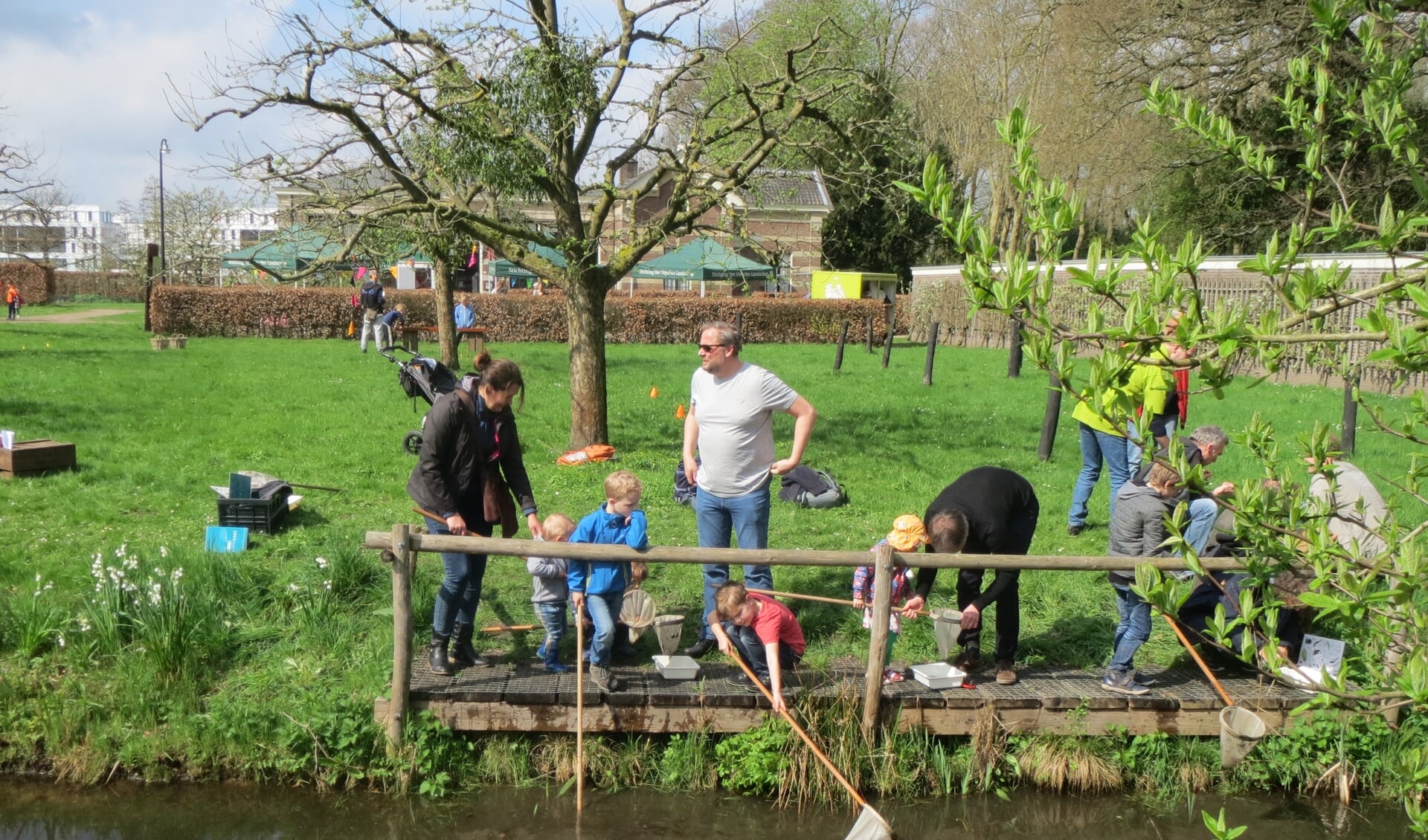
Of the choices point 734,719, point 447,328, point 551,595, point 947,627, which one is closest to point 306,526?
point 551,595

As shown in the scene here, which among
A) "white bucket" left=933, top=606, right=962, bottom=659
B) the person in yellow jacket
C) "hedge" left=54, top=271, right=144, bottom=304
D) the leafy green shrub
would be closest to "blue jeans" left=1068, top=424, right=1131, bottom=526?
the person in yellow jacket

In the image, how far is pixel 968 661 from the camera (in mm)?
5672

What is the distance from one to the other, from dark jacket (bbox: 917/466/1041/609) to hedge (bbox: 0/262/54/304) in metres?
40.9

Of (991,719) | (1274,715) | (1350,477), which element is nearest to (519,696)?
(991,719)

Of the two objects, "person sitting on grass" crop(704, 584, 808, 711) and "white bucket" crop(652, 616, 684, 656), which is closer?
"person sitting on grass" crop(704, 584, 808, 711)

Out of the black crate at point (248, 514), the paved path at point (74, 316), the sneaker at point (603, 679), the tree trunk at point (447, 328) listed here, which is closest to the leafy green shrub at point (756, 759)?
the sneaker at point (603, 679)

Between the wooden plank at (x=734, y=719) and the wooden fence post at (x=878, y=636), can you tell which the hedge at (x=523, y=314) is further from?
the wooden fence post at (x=878, y=636)

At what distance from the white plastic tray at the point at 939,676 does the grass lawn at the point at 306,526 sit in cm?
58

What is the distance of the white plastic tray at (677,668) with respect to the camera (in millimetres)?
5426

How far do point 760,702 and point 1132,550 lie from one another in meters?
2.07

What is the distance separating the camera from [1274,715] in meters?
5.43

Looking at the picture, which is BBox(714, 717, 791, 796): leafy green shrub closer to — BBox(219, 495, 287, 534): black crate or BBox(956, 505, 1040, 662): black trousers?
BBox(956, 505, 1040, 662): black trousers

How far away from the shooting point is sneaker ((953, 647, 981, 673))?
5.67m

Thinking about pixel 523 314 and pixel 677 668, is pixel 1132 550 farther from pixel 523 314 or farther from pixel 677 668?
pixel 523 314
